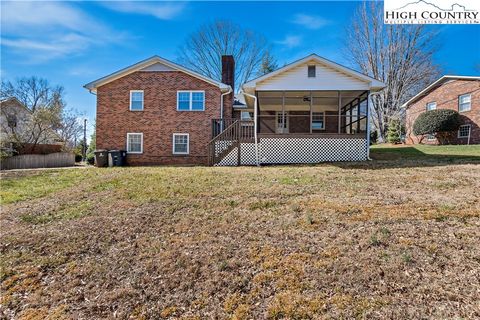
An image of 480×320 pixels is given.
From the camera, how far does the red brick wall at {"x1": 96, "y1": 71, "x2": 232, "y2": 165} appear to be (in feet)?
51.9

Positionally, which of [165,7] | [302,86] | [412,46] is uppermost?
[412,46]

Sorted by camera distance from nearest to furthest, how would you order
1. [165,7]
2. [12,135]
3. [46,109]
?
[165,7] < [12,135] < [46,109]

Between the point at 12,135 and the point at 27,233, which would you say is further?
the point at 12,135

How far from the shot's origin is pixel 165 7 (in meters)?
9.17

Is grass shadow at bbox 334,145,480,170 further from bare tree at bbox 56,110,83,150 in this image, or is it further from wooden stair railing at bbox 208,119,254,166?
bare tree at bbox 56,110,83,150

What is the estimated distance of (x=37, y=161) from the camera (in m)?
20.0

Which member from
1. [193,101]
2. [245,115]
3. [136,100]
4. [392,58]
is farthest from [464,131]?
[136,100]

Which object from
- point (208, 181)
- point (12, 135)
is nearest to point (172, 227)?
point (208, 181)

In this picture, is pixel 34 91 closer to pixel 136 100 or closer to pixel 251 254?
pixel 136 100

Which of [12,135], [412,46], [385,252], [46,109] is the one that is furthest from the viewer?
→ [412,46]

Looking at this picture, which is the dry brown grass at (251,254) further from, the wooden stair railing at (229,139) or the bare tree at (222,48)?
the bare tree at (222,48)

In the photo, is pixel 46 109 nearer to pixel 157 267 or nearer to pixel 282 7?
pixel 282 7

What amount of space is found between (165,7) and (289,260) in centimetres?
890

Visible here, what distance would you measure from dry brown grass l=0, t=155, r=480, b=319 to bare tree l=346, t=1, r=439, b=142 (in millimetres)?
25483
